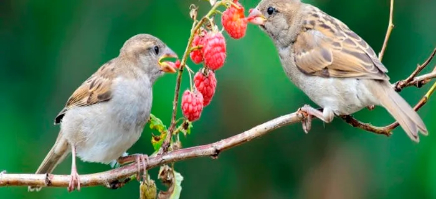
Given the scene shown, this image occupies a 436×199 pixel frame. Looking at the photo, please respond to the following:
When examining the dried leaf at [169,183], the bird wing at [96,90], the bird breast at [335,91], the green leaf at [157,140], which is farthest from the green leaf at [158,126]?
the bird breast at [335,91]

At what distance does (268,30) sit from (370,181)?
212cm

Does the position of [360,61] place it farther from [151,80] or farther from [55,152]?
[55,152]

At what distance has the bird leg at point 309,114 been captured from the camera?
349 cm

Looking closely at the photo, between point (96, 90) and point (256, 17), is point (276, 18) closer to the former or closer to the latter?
point (256, 17)

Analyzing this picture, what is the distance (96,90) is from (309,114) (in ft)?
3.54

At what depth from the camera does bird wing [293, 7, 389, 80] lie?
407cm

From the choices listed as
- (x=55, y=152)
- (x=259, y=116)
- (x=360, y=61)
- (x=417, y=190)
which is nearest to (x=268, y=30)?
(x=360, y=61)

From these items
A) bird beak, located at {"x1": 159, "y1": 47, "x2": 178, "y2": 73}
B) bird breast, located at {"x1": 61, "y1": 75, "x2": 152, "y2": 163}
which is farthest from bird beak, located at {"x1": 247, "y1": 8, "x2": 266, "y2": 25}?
bird breast, located at {"x1": 61, "y1": 75, "x2": 152, "y2": 163}

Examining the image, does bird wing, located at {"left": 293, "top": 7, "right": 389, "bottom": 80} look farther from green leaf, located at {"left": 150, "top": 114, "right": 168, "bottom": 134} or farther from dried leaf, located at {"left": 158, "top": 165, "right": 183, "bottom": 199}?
dried leaf, located at {"left": 158, "top": 165, "right": 183, "bottom": 199}

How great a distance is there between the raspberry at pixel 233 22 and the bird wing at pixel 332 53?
0.97 meters

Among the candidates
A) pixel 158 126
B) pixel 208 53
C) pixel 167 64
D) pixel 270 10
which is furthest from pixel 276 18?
pixel 208 53

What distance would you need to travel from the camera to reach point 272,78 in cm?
564

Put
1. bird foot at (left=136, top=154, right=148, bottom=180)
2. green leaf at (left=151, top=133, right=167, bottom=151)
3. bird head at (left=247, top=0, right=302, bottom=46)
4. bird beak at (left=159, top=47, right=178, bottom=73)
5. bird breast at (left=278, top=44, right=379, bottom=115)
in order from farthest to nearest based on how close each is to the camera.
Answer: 1. bird head at (left=247, top=0, right=302, bottom=46)
2. bird breast at (left=278, top=44, right=379, bottom=115)
3. bird beak at (left=159, top=47, right=178, bottom=73)
4. green leaf at (left=151, top=133, right=167, bottom=151)
5. bird foot at (left=136, top=154, right=148, bottom=180)

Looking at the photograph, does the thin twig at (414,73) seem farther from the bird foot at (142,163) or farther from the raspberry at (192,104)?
the bird foot at (142,163)
